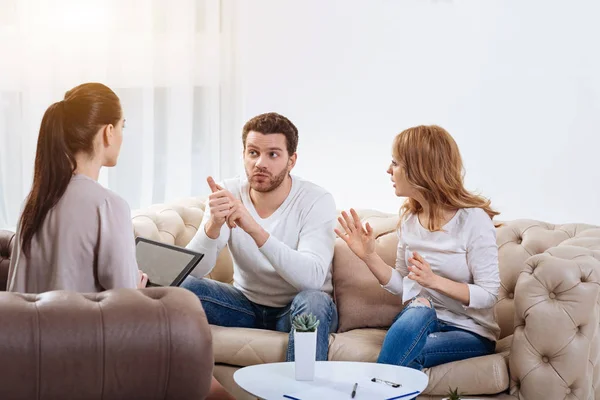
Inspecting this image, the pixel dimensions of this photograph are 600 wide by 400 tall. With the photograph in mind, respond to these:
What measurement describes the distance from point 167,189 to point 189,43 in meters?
0.75

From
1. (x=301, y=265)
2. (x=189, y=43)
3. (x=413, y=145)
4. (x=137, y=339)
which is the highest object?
(x=189, y=43)

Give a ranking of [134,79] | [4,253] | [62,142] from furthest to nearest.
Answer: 1. [134,79]
2. [4,253]
3. [62,142]

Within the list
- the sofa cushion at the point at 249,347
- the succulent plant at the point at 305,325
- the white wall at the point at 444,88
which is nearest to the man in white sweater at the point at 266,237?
the sofa cushion at the point at 249,347

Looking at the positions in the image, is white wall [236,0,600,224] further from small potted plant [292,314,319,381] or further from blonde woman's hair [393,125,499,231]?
small potted plant [292,314,319,381]

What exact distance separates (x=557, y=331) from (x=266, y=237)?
1.00 metres

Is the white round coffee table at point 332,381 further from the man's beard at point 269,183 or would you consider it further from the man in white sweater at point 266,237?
the man's beard at point 269,183

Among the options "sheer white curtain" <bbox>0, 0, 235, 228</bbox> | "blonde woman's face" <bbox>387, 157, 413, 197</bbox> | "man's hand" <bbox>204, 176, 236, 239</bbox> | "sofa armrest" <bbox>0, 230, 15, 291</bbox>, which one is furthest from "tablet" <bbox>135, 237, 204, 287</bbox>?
"sheer white curtain" <bbox>0, 0, 235, 228</bbox>

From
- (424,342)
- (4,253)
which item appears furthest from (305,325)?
(4,253)

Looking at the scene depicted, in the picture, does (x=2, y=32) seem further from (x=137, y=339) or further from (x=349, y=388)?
(x=137, y=339)

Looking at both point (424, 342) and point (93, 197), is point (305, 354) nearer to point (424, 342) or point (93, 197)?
point (424, 342)

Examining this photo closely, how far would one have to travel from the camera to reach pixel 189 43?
444 centimetres

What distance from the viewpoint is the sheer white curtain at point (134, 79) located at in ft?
12.6

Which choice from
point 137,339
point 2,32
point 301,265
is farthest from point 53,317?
point 2,32

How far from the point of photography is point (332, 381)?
2357 mm
